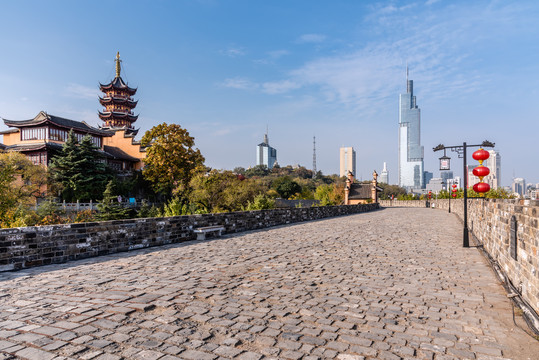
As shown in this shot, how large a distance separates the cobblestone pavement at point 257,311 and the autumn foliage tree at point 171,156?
94.1ft

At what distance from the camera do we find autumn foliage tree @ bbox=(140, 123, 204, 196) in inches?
1369

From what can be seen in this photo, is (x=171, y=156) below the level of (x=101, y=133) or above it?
below

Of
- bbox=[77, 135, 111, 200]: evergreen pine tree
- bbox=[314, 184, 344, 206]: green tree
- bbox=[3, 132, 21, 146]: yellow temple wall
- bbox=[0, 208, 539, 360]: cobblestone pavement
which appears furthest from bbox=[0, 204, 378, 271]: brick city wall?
bbox=[314, 184, 344, 206]: green tree

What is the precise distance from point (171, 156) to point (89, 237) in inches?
1117

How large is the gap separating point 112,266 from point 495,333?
19.5 feet

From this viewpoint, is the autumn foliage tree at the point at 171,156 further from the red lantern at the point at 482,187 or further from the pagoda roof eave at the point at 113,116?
the red lantern at the point at 482,187

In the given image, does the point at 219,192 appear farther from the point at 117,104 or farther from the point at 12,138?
the point at 117,104

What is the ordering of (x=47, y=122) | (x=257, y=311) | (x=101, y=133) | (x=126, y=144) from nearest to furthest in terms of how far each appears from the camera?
(x=257, y=311), (x=47, y=122), (x=101, y=133), (x=126, y=144)

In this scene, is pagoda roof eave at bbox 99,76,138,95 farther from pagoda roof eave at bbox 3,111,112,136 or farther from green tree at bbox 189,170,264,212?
green tree at bbox 189,170,264,212

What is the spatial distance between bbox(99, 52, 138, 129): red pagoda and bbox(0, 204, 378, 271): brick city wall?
52243mm

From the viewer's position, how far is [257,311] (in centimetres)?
386

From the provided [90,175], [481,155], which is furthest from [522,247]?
[90,175]

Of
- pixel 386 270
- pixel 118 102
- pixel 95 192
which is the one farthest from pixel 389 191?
pixel 386 270

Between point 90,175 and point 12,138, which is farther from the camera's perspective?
point 12,138
